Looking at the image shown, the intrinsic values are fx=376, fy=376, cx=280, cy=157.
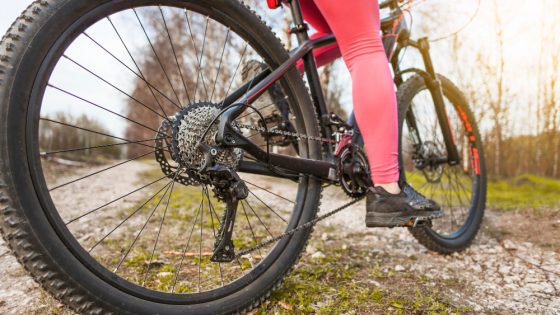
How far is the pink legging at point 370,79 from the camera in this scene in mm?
1502

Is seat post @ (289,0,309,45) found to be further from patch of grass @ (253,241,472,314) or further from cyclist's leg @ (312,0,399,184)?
patch of grass @ (253,241,472,314)

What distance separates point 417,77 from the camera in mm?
2207

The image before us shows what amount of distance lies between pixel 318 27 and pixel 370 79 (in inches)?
20.8

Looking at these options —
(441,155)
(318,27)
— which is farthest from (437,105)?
(318,27)

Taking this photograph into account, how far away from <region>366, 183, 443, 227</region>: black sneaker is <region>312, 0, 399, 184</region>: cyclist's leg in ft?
0.21

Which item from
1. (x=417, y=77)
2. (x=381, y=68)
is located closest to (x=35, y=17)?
(x=381, y=68)

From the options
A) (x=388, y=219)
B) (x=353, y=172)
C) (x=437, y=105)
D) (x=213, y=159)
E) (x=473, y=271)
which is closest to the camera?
(x=213, y=159)

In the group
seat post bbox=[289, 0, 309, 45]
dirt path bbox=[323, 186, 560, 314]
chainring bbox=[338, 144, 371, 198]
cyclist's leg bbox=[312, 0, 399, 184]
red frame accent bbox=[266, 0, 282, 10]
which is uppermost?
red frame accent bbox=[266, 0, 282, 10]

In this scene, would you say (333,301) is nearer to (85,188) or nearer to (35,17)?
(35,17)

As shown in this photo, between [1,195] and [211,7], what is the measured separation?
0.87 meters

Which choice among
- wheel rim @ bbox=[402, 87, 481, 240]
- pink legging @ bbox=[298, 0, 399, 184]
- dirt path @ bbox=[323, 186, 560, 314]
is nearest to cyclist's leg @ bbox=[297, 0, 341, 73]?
pink legging @ bbox=[298, 0, 399, 184]

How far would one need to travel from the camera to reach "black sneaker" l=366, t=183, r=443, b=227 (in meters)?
1.54

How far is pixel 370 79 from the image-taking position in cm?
152

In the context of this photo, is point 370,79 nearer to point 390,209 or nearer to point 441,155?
point 390,209
